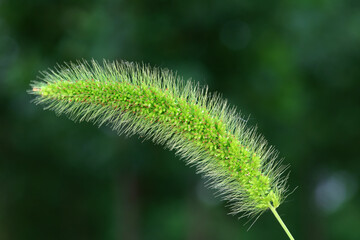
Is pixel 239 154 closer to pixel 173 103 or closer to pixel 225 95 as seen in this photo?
pixel 173 103

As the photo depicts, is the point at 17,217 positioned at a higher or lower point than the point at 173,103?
lower

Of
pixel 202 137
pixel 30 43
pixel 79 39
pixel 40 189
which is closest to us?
pixel 202 137

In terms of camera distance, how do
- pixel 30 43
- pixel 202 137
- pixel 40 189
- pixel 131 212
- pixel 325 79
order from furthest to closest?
pixel 40 189
pixel 325 79
pixel 131 212
pixel 30 43
pixel 202 137

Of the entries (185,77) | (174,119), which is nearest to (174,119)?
(174,119)

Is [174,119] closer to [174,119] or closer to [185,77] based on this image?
[174,119]

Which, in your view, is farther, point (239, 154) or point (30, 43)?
point (30, 43)

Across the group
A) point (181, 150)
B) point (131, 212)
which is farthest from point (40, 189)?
point (181, 150)

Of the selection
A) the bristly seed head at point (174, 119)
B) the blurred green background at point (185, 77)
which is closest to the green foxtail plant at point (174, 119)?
the bristly seed head at point (174, 119)
